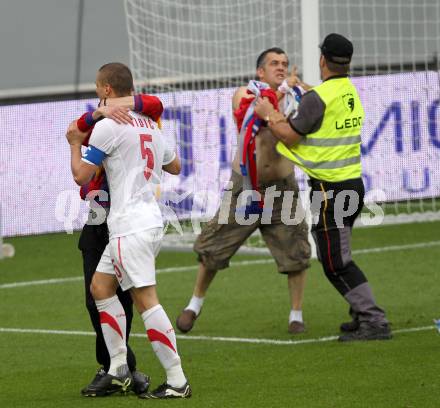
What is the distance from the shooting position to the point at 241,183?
34.7 feet

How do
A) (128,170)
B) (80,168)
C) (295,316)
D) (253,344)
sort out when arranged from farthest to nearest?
(295,316), (253,344), (128,170), (80,168)

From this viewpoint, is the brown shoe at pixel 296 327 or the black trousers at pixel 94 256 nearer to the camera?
the black trousers at pixel 94 256

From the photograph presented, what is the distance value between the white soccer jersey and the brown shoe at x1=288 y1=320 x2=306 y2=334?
2.79 m

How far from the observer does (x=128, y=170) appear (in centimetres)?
766

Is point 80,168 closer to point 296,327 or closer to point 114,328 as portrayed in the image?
point 114,328

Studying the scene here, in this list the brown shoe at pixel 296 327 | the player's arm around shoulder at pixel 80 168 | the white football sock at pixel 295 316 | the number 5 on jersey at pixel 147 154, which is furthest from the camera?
the white football sock at pixel 295 316

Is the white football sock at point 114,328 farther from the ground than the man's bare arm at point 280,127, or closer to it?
closer to it

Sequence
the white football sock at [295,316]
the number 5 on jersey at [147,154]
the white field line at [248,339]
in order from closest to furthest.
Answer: the number 5 on jersey at [147,154] → the white field line at [248,339] → the white football sock at [295,316]

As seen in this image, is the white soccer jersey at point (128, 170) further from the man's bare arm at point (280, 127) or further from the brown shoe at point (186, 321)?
the brown shoe at point (186, 321)

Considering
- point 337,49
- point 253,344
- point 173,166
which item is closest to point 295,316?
point 253,344

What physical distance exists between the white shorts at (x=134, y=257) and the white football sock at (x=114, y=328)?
248 millimetres

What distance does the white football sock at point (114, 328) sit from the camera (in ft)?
25.8

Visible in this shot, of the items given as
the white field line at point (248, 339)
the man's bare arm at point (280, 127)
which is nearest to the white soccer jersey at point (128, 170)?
the man's bare arm at point (280, 127)

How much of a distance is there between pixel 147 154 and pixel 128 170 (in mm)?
153
